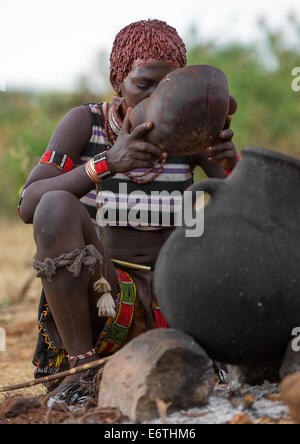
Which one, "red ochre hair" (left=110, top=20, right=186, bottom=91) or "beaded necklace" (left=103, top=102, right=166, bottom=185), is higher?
"red ochre hair" (left=110, top=20, right=186, bottom=91)

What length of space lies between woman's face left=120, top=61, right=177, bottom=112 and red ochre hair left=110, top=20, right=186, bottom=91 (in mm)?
39

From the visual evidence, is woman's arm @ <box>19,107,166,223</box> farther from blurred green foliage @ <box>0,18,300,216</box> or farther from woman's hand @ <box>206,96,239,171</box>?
blurred green foliage @ <box>0,18,300,216</box>

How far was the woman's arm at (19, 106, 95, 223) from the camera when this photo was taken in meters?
2.35

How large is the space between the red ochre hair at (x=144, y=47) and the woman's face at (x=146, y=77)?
4cm

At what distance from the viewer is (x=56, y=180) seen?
2.39 metres

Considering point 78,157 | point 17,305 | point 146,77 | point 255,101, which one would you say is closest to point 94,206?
point 78,157

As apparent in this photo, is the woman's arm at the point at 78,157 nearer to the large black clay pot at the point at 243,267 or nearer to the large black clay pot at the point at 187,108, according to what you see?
the large black clay pot at the point at 187,108

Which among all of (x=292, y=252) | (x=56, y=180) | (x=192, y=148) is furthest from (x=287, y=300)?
(x=56, y=180)

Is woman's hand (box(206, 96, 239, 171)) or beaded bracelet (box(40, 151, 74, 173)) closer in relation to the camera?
woman's hand (box(206, 96, 239, 171))

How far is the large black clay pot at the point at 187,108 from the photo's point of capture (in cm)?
201

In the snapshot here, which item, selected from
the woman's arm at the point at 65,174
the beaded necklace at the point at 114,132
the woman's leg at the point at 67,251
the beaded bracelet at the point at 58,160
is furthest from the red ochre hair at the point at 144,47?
the woman's leg at the point at 67,251

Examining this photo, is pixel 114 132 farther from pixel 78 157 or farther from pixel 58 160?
pixel 58 160

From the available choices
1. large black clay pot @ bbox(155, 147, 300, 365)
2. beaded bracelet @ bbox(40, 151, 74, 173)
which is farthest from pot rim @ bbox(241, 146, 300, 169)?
beaded bracelet @ bbox(40, 151, 74, 173)

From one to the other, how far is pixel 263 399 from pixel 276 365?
0.20m
